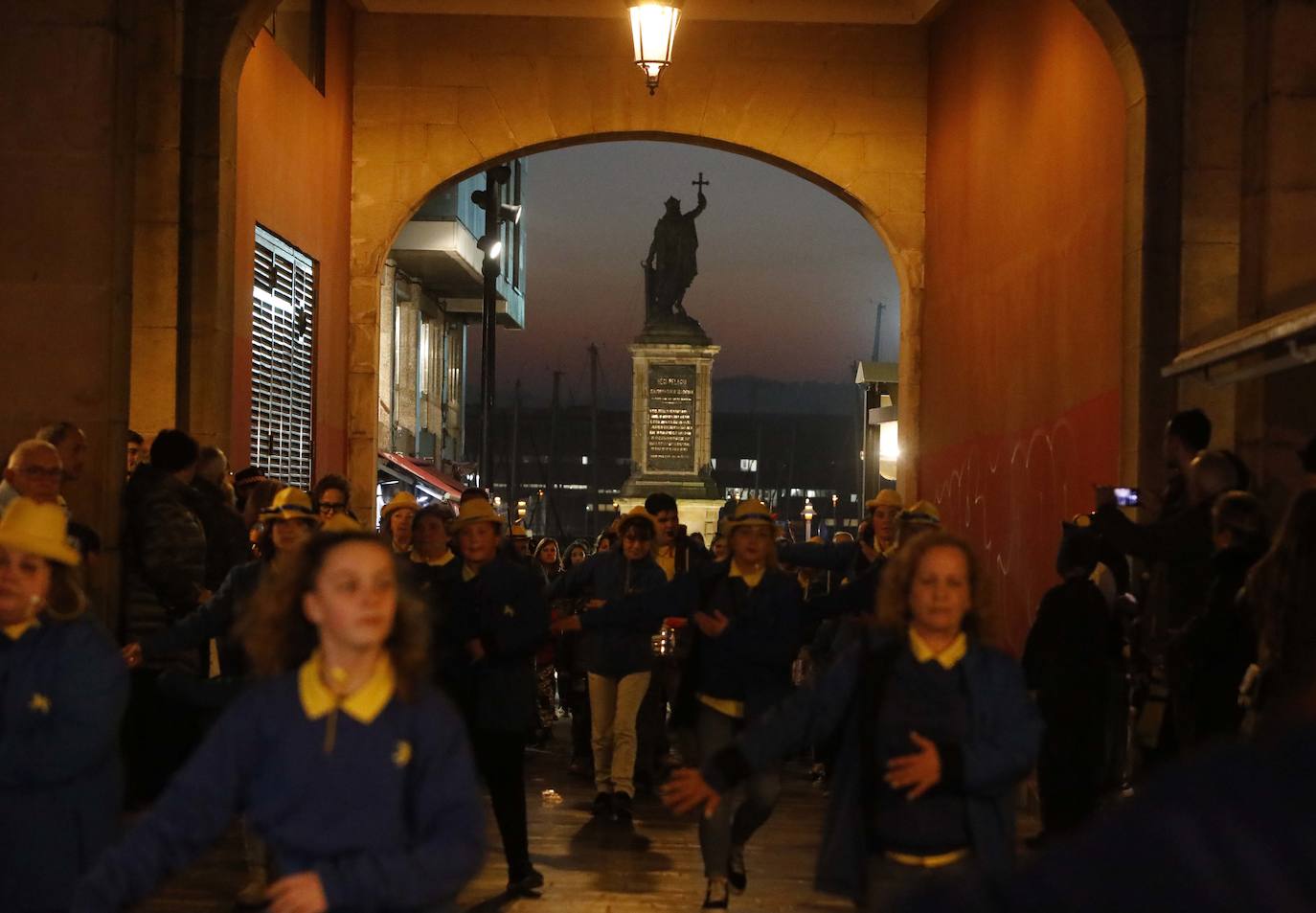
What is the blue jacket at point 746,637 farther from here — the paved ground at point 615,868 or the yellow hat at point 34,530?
the yellow hat at point 34,530

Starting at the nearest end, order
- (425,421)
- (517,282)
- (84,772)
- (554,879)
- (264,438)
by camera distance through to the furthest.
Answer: (84,772) → (554,879) → (264,438) → (425,421) → (517,282)

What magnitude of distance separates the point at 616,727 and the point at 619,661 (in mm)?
388

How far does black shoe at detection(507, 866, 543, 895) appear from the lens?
8.37 metres

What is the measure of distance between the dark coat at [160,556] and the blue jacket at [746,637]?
2643 mm

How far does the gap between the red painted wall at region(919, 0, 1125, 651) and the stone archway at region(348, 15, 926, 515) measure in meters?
0.52

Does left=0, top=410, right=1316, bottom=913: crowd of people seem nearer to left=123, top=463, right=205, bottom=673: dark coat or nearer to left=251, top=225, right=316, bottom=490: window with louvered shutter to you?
left=123, top=463, right=205, bottom=673: dark coat

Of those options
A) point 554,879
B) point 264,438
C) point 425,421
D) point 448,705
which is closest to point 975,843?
point 448,705

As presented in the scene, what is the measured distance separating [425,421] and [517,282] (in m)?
13.5

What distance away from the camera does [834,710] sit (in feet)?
16.0

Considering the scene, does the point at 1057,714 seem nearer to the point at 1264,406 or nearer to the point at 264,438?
the point at 1264,406

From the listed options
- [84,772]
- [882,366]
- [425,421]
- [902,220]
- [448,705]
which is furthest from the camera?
[425,421]

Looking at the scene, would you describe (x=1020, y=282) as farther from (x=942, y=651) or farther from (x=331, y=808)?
(x=331, y=808)

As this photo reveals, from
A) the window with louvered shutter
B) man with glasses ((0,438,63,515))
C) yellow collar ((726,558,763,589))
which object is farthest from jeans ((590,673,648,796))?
the window with louvered shutter

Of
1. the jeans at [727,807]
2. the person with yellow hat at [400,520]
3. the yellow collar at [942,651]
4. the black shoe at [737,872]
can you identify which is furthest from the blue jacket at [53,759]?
the person with yellow hat at [400,520]
